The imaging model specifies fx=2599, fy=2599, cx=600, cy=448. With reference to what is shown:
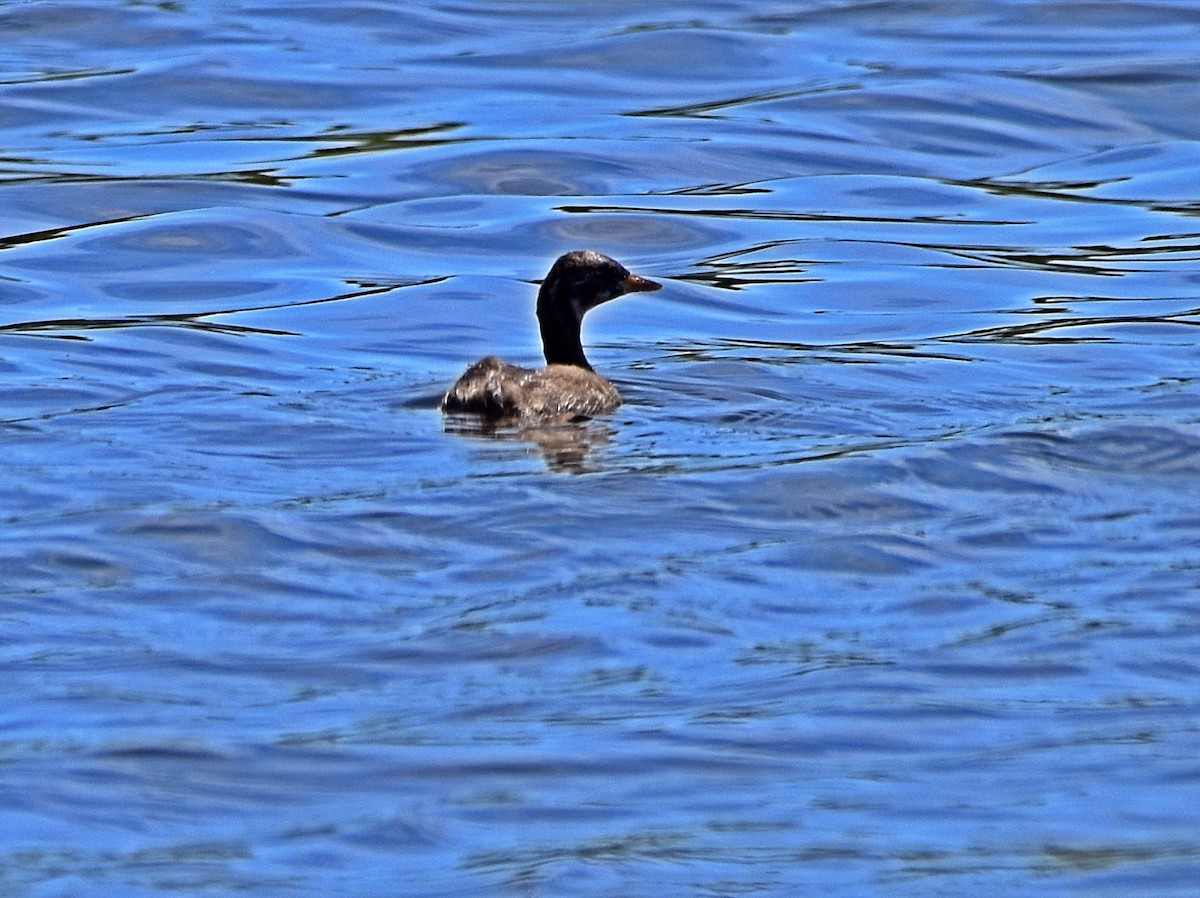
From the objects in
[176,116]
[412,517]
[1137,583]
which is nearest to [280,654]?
[412,517]

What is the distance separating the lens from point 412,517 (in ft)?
33.4

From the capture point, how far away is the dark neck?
45.9ft

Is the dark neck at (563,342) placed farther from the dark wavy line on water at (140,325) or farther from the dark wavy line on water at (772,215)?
the dark wavy line on water at (772,215)

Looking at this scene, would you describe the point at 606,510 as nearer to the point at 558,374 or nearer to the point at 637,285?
the point at 558,374

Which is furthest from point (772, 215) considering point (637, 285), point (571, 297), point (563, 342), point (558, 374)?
point (558, 374)

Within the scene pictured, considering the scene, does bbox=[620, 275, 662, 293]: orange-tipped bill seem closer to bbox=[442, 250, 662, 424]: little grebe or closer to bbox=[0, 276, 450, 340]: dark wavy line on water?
bbox=[442, 250, 662, 424]: little grebe

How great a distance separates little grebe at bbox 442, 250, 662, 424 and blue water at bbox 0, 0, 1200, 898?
9.7 inches

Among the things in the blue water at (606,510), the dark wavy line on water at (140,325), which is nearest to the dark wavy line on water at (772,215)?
the blue water at (606,510)

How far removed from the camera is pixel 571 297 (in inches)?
554

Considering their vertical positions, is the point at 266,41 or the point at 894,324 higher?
the point at 266,41

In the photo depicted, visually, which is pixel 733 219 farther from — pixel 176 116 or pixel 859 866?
pixel 859 866

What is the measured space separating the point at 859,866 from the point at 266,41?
20731 millimetres

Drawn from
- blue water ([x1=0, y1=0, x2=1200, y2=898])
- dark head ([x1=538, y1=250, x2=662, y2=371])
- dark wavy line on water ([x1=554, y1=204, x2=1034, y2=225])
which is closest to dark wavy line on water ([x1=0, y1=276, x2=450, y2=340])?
blue water ([x1=0, y1=0, x2=1200, y2=898])

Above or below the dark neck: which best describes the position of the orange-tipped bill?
above
